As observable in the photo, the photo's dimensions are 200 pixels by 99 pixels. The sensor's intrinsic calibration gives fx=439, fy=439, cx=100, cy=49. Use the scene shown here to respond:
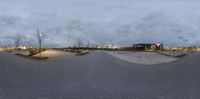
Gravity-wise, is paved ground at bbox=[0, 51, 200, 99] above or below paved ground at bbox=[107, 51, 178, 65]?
below

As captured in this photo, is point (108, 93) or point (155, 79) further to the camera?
point (155, 79)

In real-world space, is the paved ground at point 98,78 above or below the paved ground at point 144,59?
below

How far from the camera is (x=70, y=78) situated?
23.5m

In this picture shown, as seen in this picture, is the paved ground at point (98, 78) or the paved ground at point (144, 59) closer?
the paved ground at point (98, 78)

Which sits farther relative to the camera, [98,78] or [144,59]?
[144,59]

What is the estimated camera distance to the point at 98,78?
22.9m

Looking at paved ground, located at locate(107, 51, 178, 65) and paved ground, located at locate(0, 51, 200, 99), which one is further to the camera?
paved ground, located at locate(107, 51, 178, 65)

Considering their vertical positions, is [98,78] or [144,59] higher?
[144,59]

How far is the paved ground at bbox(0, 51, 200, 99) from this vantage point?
2098 centimetres

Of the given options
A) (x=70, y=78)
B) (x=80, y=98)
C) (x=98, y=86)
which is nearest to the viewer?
(x=80, y=98)

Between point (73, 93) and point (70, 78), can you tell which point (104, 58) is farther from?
point (73, 93)

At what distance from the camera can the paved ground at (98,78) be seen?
20984 millimetres

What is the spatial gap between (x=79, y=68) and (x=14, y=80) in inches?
154

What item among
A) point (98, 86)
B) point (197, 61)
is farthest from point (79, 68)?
point (197, 61)
